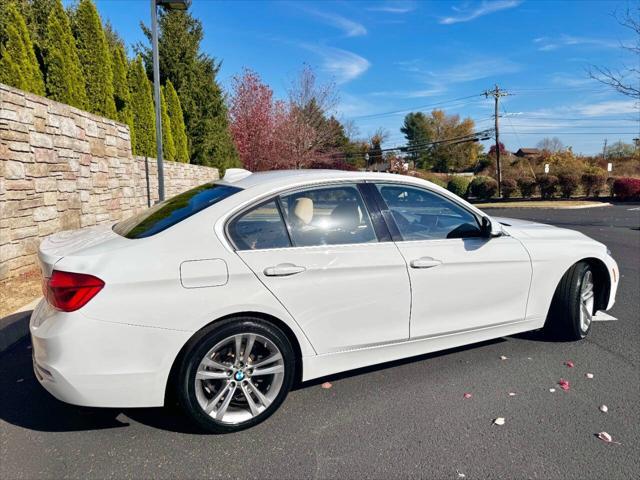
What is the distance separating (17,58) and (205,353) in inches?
318

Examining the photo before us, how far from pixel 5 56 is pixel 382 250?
8.10m

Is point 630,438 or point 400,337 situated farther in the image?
point 400,337

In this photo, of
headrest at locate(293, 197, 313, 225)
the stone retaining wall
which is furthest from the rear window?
the stone retaining wall

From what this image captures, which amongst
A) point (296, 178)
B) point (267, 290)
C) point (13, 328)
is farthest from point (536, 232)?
point (13, 328)

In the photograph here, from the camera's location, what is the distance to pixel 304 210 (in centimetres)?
294

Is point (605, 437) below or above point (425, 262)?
below

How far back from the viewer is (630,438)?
2.56 m

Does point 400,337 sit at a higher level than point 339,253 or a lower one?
lower

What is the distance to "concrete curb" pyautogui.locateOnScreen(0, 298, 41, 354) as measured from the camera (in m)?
4.00

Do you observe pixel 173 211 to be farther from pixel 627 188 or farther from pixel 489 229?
pixel 627 188

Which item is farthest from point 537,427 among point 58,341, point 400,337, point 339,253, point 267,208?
point 58,341

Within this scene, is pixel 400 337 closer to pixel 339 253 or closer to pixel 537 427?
pixel 339 253

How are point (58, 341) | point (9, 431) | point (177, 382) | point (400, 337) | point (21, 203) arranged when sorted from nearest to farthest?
1. point (58, 341)
2. point (177, 382)
3. point (9, 431)
4. point (400, 337)
5. point (21, 203)

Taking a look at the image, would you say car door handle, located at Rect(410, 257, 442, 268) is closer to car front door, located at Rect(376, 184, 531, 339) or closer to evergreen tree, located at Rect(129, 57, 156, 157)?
car front door, located at Rect(376, 184, 531, 339)
